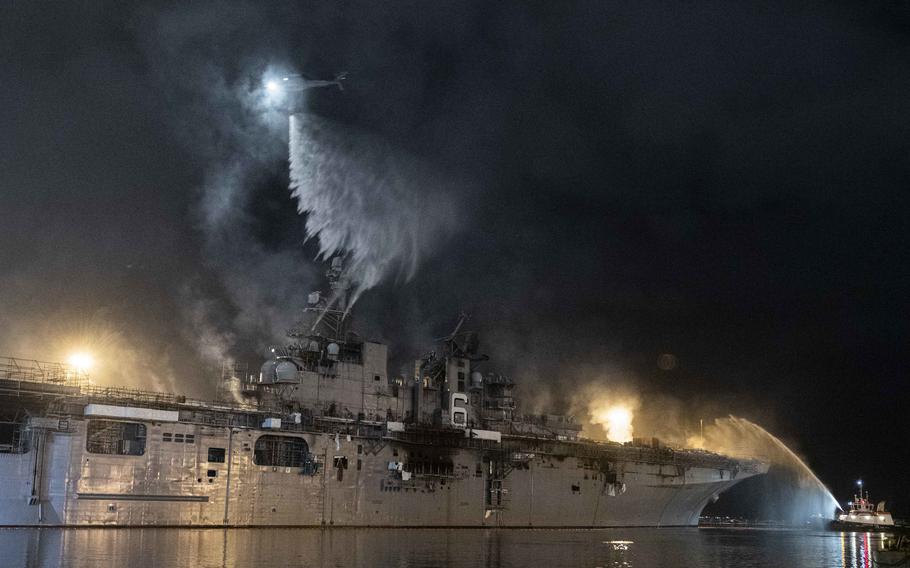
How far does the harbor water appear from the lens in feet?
76.8

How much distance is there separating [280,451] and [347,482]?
12.8 ft

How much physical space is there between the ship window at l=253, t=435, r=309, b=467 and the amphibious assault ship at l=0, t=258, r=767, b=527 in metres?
0.07

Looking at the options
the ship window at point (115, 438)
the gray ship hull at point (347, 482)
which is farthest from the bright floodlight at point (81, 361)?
the gray ship hull at point (347, 482)

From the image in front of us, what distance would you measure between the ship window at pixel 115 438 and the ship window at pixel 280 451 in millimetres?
5310

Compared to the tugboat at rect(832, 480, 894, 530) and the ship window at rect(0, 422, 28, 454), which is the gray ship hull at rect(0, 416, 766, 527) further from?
Result: the tugboat at rect(832, 480, 894, 530)

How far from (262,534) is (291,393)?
1067 centimetres

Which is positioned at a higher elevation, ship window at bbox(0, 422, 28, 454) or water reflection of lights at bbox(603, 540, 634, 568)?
ship window at bbox(0, 422, 28, 454)

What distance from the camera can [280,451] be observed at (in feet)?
139

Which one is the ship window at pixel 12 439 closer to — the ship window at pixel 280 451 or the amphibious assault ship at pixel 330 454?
the amphibious assault ship at pixel 330 454

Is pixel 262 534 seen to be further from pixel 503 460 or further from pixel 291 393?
pixel 503 460

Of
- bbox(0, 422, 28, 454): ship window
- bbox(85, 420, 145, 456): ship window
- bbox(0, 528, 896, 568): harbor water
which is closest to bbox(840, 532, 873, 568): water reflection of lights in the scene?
bbox(0, 528, 896, 568): harbor water

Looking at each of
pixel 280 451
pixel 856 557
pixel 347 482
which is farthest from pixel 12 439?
pixel 856 557

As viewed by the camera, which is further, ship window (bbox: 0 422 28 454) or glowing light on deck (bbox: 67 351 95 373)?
glowing light on deck (bbox: 67 351 95 373)

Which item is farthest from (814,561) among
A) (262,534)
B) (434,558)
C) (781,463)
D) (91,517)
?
(781,463)
